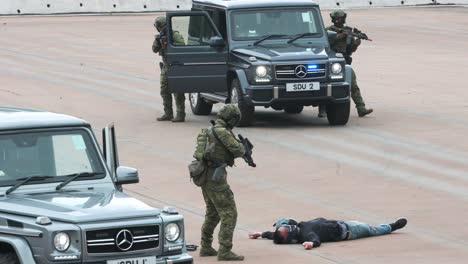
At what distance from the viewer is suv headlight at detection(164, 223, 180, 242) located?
1154cm

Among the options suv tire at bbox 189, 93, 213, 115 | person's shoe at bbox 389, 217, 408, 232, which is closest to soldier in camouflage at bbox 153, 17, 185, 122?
suv tire at bbox 189, 93, 213, 115

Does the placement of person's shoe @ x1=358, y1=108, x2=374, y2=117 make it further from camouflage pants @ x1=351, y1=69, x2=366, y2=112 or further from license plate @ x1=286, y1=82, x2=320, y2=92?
license plate @ x1=286, y1=82, x2=320, y2=92

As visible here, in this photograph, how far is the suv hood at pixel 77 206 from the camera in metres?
11.2

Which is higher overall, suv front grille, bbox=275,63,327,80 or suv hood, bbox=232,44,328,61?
suv hood, bbox=232,44,328,61

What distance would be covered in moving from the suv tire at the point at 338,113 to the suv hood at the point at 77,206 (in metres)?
12.6

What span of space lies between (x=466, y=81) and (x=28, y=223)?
21.4 m

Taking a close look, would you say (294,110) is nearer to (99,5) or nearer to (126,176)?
(126,176)

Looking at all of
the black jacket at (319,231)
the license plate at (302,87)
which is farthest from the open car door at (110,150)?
the license plate at (302,87)

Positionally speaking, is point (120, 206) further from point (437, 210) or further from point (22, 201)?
point (437, 210)

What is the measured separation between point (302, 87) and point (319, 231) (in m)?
9.04

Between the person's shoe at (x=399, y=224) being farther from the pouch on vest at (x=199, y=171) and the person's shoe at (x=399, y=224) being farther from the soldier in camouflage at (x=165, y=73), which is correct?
the soldier in camouflage at (x=165, y=73)

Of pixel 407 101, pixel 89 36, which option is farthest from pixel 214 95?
pixel 89 36

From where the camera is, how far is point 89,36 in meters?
42.9

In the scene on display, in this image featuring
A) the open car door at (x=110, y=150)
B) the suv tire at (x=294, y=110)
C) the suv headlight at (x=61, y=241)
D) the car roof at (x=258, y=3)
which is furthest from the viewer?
the suv tire at (x=294, y=110)
